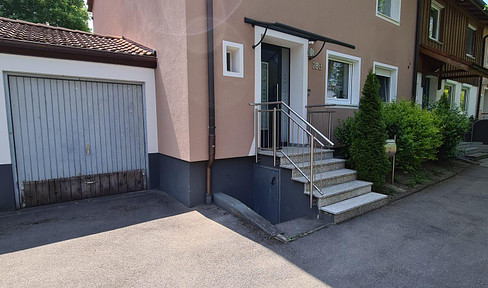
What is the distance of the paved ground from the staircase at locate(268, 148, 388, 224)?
18 centimetres

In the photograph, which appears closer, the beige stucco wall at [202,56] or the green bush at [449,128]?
the beige stucco wall at [202,56]

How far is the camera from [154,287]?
8.00 ft

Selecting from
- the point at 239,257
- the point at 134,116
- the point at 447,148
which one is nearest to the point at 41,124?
the point at 134,116

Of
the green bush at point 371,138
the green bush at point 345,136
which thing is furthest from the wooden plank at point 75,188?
the green bush at point 345,136

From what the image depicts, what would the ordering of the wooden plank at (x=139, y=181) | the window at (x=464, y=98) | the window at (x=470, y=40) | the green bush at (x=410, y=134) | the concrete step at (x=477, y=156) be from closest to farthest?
the wooden plank at (x=139, y=181)
the green bush at (x=410, y=134)
the concrete step at (x=477, y=156)
the window at (x=470, y=40)
the window at (x=464, y=98)

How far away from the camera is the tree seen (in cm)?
1405

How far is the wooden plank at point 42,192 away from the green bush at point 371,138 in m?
5.56

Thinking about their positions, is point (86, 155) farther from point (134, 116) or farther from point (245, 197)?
point (245, 197)

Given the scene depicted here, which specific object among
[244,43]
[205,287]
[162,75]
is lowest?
[205,287]

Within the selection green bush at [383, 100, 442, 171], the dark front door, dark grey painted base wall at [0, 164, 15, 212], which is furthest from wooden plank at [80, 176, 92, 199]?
green bush at [383, 100, 442, 171]

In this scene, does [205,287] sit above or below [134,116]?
→ below

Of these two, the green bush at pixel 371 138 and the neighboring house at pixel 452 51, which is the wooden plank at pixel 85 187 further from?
the neighboring house at pixel 452 51

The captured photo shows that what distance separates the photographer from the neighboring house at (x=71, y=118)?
420 centimetres

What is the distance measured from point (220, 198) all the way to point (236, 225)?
0.83m
